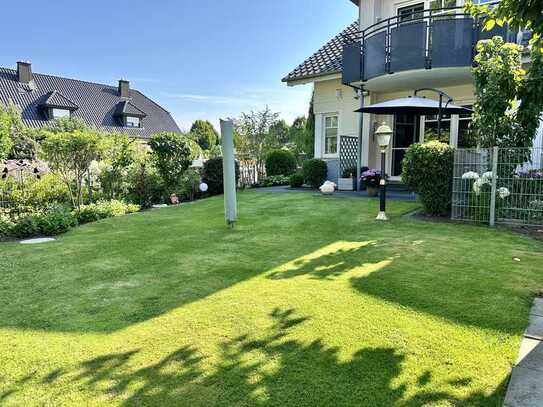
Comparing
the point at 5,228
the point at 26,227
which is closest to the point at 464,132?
the point at 26,227

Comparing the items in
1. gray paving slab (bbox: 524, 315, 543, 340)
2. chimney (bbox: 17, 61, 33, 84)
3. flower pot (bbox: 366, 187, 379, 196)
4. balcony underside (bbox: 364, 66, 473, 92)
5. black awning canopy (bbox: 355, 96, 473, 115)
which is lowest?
gray paving slab (bbox: 524, 315, 543, 340)

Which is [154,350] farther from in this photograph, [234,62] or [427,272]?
[234,62]

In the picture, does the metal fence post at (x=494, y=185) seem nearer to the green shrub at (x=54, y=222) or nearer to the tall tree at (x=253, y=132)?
the green shrub at (x=54, y=222)

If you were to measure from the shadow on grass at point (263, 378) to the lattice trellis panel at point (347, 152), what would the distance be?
1132cm

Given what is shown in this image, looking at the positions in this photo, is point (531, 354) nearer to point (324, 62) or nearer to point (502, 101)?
point (502, 101)

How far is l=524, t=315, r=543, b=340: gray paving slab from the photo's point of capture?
3.23 metres

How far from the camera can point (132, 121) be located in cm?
3569

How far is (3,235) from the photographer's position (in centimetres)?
766

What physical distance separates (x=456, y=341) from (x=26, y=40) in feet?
124

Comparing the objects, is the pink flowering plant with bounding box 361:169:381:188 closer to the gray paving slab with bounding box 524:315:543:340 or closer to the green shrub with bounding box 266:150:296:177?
the green shrub with bounding box 266:150:296:177

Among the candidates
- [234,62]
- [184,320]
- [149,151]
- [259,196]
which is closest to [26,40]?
[234,62]

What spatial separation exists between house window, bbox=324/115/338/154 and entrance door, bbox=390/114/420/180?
7.80 ft

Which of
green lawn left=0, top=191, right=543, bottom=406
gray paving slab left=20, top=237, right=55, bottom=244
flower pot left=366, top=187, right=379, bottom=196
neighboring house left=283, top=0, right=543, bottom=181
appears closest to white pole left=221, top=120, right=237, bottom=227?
green lawn left=0, top=191, right=543, bottom=406

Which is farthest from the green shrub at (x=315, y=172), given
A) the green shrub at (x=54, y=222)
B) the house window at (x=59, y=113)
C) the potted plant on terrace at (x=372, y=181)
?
the house window at (x=59, y=113)
